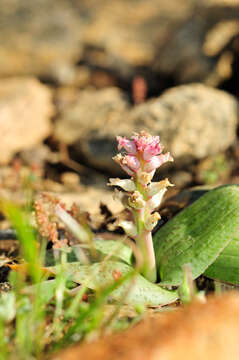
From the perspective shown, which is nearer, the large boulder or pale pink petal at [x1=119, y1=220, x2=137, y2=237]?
pale pink petal at [x1=119, y1=220, x2=137, y2=237]

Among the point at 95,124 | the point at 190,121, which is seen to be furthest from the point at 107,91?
the point at 190,121

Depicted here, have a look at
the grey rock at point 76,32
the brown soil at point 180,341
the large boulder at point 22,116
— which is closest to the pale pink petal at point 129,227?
the brown soil at point 180,341

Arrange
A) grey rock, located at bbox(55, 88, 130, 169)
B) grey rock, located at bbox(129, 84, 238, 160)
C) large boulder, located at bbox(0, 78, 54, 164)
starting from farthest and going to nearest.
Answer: large boulder, located at bbox(0, 78, 54, 164)
grey rock, located at bbox(55, 88, 130, 169)
grey rock, located at bbox(129, 84, 238, 160)

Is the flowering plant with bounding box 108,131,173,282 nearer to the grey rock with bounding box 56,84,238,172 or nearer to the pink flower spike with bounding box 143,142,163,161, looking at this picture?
the pink flower spike with bounding box 143,142,163,161

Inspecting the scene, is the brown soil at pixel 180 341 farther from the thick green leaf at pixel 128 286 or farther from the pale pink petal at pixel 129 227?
the pale pink petal at pixel 129 227

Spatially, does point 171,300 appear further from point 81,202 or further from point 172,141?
point 172,141

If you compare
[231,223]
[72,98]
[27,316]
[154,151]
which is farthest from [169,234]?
[72,98]

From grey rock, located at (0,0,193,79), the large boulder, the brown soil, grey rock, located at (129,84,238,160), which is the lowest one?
the brown soil

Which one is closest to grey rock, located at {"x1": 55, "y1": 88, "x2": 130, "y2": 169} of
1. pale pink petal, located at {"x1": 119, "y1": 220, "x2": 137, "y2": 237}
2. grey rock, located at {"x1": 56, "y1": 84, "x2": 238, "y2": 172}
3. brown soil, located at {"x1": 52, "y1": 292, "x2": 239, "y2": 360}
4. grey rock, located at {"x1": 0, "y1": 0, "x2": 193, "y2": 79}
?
grey rock, located at {"x1": 56, "y1": 84, "x2": 238, "y2": 172}

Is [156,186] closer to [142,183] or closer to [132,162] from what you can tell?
[142,183]
